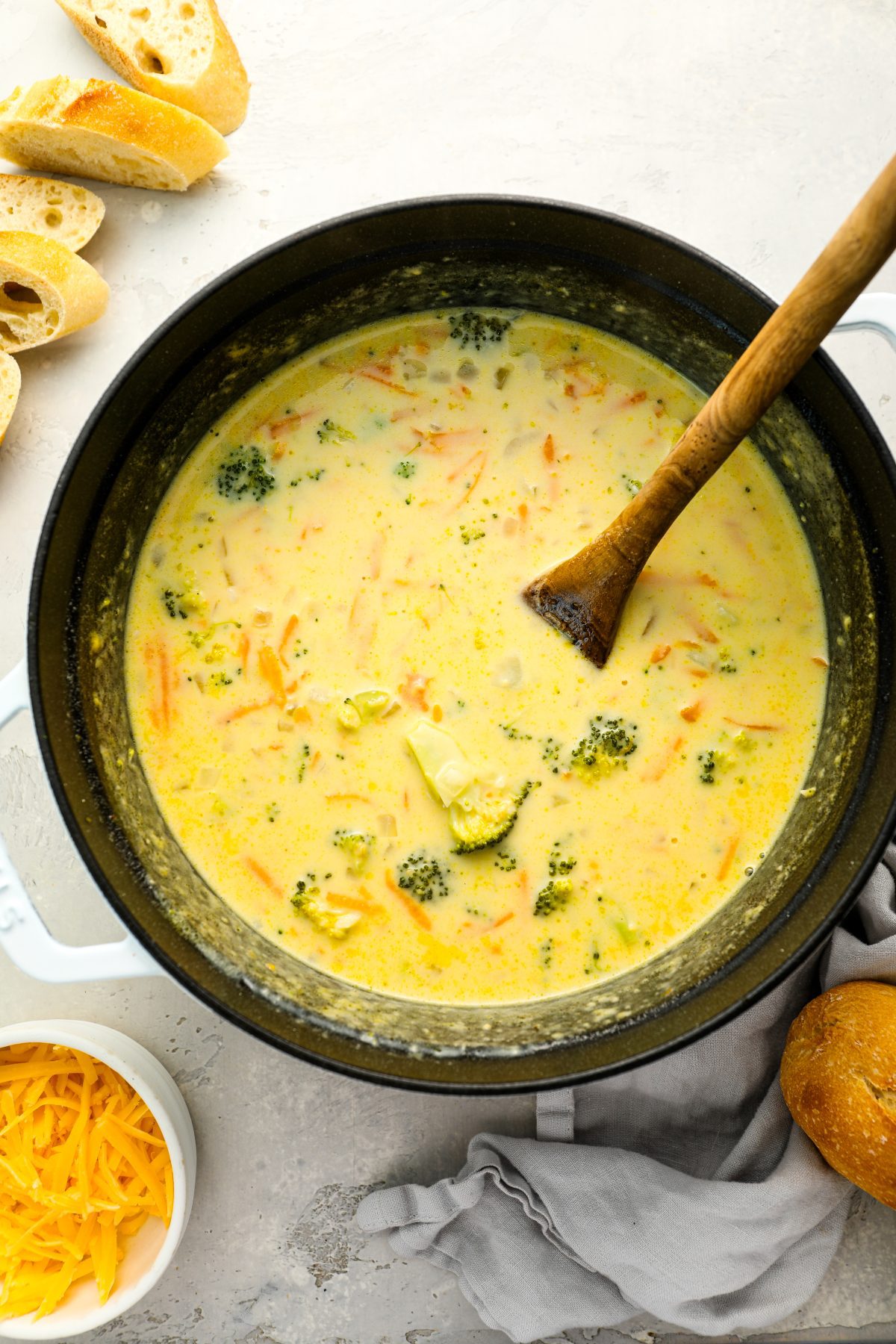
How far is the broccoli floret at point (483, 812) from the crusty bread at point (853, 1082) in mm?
727


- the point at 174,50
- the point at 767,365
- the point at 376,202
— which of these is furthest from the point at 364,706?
the point at 174,50

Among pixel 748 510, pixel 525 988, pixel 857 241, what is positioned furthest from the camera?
pixel 748 510

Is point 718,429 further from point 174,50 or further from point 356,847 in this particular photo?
point 174,50

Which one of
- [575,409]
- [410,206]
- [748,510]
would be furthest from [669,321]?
[410,206]

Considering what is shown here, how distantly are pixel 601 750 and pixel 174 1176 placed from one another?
3.89 feet

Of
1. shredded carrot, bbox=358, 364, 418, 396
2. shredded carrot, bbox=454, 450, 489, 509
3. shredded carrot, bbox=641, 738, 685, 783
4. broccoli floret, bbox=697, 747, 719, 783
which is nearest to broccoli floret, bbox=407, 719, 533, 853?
shredded carrot, bbox=641, 738, 685, 783

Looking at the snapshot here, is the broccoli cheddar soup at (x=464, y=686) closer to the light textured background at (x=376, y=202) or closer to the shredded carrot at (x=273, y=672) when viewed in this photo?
the shredded carrot at (x=273, y=672)

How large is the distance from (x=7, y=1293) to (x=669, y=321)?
7.74 ft

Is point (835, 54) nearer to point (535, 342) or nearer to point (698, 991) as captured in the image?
point (535, 342)

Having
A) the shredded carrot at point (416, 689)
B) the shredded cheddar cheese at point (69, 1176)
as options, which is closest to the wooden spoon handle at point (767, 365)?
the shredded carrot at point (416, 689)

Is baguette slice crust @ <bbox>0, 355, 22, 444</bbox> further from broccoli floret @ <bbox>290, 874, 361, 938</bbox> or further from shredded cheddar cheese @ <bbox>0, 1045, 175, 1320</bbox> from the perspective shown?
shredded cheddar cheese @ <bbox>0, 1045, 175, 1320</bbox>

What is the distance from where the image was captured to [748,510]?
2.27 metres

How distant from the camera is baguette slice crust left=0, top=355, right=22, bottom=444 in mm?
2258

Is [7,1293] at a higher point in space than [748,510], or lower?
lower
